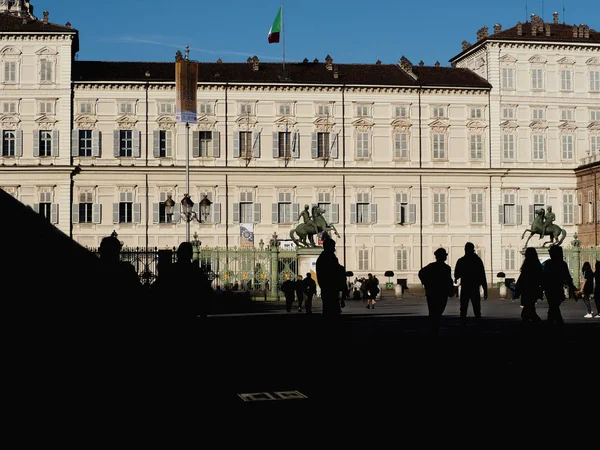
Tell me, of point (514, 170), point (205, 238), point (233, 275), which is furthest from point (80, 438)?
point (514, 170)

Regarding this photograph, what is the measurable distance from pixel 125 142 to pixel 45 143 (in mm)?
5228

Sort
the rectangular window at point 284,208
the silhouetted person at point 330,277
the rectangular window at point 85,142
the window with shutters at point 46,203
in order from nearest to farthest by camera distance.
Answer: the silhouetted person at point 330,277 < the window with shutters at point 46,203 < the rectangular window at point 85,142 < the rectangular window at point 284,208

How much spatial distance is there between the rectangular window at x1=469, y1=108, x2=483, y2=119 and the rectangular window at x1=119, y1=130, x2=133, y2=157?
23.6m

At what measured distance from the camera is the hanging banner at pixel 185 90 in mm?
41344

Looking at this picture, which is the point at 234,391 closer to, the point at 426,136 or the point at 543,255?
the point at 543,255

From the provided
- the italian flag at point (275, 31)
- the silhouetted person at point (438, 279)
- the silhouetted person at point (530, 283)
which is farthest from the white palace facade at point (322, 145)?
the silhouetted person at point (438, 279)

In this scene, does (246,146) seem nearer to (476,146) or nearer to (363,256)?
(363,256)

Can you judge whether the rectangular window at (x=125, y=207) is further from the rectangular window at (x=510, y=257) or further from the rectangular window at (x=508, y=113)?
the rectangular window at (x=508, y=113)

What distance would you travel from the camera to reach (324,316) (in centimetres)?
1689

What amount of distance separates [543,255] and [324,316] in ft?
124

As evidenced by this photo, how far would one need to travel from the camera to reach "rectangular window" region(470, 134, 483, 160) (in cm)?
6769

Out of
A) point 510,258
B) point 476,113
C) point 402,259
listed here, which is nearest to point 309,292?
point 402,259

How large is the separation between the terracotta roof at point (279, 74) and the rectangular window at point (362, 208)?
7780 millimetres

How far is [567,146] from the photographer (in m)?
68.4
